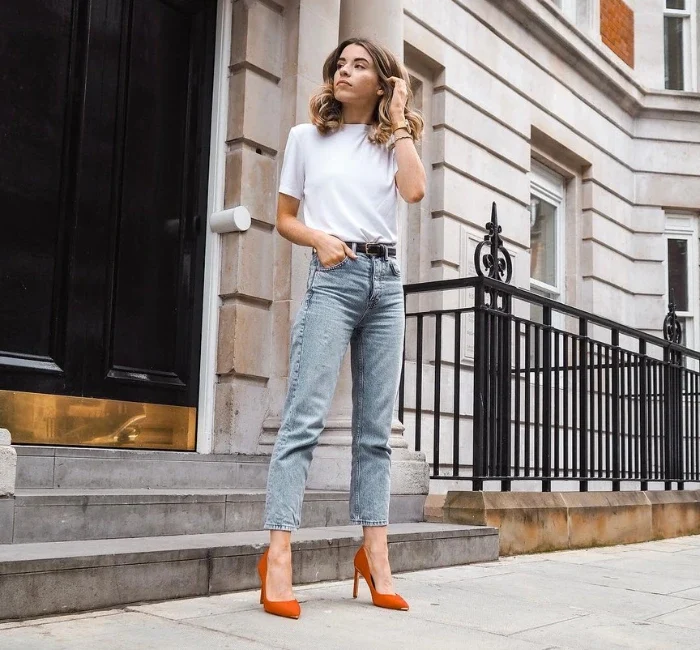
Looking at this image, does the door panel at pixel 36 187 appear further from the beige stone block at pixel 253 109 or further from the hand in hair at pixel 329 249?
the hand in hair at pixel 329 249

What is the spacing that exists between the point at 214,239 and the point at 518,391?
2.00 metres

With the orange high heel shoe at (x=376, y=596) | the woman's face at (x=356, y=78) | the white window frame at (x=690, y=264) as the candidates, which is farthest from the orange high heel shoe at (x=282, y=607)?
the white window frame at (x=690, y=264)

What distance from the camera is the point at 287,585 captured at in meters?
Answer: 2.88

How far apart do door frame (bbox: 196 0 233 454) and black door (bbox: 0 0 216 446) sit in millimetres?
55

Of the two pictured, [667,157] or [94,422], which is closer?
[94,422]

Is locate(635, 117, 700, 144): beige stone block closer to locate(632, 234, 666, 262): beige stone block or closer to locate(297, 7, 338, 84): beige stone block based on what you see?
locate(632, 234, 666, 262): beige stone block

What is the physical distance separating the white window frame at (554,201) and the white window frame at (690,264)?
2240 millimetres

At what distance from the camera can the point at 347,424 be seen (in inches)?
201

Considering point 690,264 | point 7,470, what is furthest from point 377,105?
point 690,264

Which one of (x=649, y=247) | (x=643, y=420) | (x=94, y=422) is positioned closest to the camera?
(x=94, y=422)

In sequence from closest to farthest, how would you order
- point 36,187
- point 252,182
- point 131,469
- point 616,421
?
point 131,469
point 36,187
point 252,182
point 616,421

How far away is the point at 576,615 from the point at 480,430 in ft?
6.02

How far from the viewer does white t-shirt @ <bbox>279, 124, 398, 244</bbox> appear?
308 cm

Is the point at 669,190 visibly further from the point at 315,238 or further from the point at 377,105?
the point at 315,238
